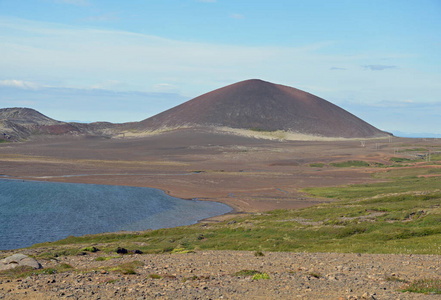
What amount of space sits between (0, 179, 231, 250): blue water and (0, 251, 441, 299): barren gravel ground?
2590cm

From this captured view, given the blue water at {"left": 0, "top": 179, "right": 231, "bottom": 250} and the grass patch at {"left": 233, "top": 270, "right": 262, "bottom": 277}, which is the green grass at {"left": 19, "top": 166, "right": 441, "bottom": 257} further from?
the blue water at {"left": 0, "top": 179, "right": 231, "bottom": 250}

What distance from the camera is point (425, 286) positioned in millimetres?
15133

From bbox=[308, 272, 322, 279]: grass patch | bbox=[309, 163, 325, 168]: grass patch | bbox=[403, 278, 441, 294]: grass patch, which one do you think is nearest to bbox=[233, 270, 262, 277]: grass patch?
bbox=[308, 272, 322, 279]: grass patch

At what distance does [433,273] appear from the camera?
1755 cm

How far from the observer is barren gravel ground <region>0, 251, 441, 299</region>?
14.8 m

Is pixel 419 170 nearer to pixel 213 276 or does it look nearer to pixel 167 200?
pixel 167 200

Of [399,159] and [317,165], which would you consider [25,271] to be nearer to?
[317,165]

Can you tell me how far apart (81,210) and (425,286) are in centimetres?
5174

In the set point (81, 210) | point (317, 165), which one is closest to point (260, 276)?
point (81, 210)

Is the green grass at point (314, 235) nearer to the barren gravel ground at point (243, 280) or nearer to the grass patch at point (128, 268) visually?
the barren gravel ground at point (243, 280)

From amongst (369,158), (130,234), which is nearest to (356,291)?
(130,234)

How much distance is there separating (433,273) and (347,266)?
3.43 metres

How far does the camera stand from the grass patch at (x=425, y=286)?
14.6 m

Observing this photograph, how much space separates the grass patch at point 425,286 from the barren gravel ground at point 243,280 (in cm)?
42
